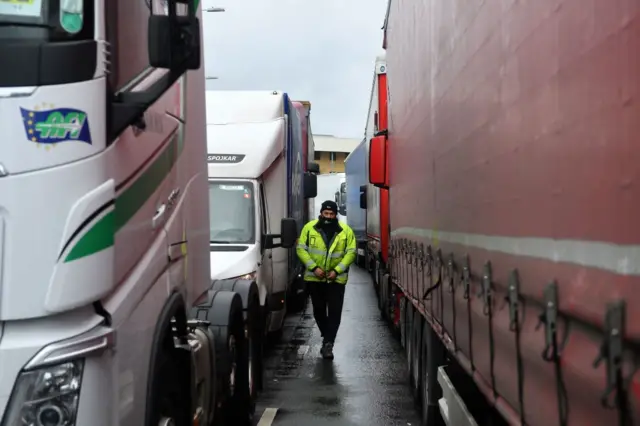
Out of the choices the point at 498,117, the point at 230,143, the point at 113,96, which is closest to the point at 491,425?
the point at 498,117

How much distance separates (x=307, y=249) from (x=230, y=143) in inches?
74.8

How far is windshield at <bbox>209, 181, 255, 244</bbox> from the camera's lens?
9.99m

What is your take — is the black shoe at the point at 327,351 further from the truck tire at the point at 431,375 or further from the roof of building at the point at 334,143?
the roof of building at the point at 334,143

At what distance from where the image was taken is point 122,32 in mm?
3361

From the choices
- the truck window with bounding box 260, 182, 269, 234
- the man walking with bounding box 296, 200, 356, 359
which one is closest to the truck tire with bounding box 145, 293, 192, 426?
the truck window with bounding box 260, 182, 269, 234

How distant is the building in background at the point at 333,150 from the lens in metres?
93.3

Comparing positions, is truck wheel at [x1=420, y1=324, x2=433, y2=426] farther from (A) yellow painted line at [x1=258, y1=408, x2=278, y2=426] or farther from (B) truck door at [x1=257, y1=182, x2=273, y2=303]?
(B) truck door at [x1=257, y1=182, x2=273, y2=303]

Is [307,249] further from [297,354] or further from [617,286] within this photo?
[617,286]

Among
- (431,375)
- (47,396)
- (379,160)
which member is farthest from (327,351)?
(47,396)

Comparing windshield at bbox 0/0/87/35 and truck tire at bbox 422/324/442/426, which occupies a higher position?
windshield at bbox 0/0/87/35

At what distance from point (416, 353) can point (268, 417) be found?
5.14 feet

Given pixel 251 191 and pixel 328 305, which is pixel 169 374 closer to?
pixel 251 191

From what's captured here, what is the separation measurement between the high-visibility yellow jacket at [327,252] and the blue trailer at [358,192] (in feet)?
30.2

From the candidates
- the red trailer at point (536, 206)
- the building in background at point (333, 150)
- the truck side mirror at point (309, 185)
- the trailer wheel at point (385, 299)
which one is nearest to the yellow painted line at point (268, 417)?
the red trailer at point (536, 206)
